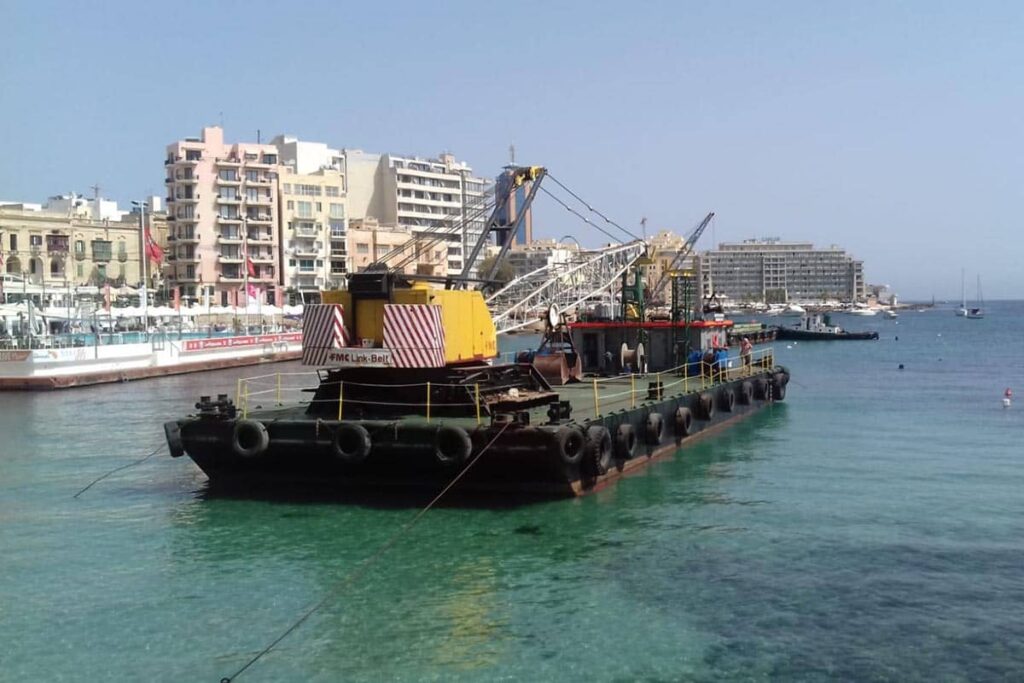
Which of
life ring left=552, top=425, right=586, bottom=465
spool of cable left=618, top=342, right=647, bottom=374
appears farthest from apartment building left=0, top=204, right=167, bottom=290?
life ring left=552, top=425, right=586, bottom=465

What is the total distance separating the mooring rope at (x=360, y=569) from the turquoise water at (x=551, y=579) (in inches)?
4.6

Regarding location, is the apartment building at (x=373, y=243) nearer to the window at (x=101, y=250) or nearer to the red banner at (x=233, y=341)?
the window at (x=101, y=250)

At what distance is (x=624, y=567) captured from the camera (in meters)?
13.6

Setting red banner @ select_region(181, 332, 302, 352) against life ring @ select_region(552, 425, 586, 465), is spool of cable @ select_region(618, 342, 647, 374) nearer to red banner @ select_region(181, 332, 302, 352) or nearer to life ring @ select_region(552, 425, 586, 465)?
life ring @ select_region(552, 425, 586, 465)

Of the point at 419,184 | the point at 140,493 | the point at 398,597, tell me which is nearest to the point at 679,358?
the point at 140,493

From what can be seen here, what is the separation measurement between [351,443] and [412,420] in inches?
44.8

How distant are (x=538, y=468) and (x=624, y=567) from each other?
3.30 metres

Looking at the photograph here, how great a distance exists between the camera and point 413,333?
17281mm

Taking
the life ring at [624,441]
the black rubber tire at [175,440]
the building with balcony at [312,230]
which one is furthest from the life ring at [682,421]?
the building with balcony at [312,230]

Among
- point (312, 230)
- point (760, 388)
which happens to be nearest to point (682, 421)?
point (760, 388)

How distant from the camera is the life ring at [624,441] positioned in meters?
18.7

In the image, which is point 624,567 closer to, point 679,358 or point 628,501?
point 628,501

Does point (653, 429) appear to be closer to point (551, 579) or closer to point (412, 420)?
point (412, 420)

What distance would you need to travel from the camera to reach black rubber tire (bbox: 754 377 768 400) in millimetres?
32281
